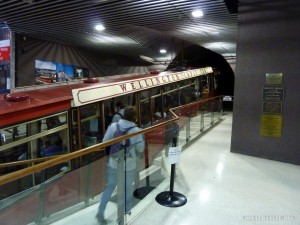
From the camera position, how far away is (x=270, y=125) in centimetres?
540

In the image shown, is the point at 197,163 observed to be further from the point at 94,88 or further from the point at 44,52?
Result: the point at 44,52

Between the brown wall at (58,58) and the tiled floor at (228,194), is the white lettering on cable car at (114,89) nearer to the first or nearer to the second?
the tiled floor at (228,194)

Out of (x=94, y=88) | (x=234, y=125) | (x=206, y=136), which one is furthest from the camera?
(x=206, y=136)

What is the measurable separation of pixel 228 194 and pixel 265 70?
2.98 meters

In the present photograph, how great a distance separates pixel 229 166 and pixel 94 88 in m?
3.10

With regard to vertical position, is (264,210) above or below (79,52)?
below

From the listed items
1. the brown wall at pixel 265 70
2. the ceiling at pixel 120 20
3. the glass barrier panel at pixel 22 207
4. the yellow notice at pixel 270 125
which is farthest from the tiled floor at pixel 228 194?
the ceiling at pixel 120 20

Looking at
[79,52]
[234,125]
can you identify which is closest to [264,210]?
[234,125]

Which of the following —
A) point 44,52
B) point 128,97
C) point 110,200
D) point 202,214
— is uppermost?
point 44,52

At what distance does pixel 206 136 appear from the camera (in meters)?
7.66

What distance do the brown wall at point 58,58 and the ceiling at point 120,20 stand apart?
0.55 meters

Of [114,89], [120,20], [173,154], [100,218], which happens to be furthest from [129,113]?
[120,20]

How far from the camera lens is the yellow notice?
5305mm

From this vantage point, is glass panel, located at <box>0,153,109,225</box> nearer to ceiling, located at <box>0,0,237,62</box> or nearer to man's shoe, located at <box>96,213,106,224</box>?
man's shoe, located at <box>96,213,106,224</box>
